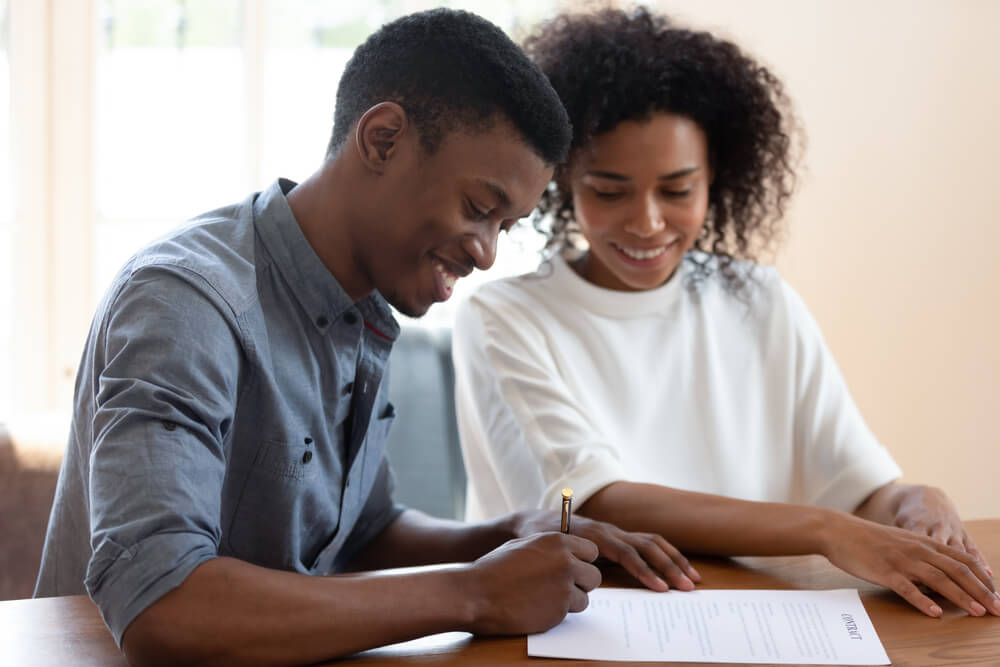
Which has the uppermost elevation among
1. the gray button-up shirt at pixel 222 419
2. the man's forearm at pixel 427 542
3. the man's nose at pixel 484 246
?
the man's nose at pixel 484 246

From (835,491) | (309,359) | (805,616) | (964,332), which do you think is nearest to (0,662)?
(309,359)

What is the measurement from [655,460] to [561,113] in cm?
75

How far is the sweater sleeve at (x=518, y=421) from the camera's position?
5.04 feet

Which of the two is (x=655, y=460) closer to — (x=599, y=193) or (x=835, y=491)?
(x=835, y=491)

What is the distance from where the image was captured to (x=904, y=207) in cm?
296

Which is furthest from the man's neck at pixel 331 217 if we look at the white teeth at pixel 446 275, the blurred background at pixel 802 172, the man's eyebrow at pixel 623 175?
the blurred background at pixel 802 172

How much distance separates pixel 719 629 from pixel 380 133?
67 cm

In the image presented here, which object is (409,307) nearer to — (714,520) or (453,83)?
(453,83)

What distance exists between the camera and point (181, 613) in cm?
87

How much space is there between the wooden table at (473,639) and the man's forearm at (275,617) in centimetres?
4

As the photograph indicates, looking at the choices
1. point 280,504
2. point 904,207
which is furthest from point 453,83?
point 904,207

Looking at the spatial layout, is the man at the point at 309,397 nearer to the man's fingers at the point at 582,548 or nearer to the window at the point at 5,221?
the man's fingers at the point at 582,548

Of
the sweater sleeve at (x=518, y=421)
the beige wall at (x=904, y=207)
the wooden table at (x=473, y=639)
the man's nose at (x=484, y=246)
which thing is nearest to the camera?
the wooden table at (x=473, y=639)

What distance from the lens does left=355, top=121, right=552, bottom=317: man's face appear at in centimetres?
117
